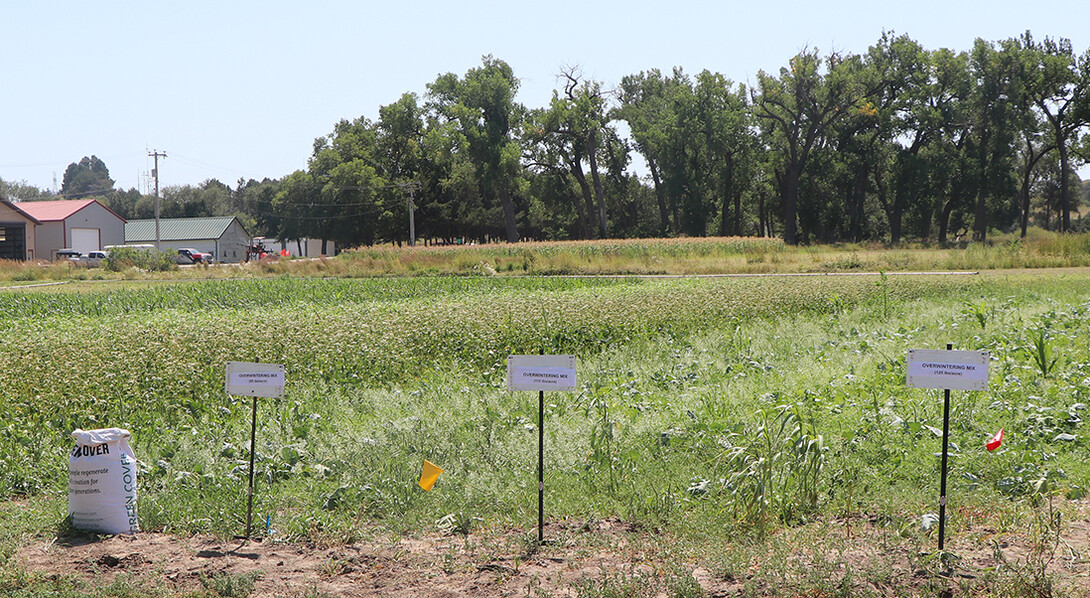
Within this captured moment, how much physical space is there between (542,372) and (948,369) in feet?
8.83

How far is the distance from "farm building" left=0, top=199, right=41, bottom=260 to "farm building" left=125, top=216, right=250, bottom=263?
20.0 m

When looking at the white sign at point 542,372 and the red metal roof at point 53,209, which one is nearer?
the white sign at point 542,372

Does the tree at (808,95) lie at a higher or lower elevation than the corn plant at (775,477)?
higher

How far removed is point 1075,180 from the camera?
298 ft

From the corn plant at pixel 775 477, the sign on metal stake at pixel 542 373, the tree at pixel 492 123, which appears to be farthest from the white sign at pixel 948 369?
the tree at pixel 492 123

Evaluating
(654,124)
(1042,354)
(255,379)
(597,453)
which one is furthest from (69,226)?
(1042,354)

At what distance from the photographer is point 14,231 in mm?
61906

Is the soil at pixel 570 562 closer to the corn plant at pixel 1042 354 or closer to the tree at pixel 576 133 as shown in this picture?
the corn plant at pixel 1042 354

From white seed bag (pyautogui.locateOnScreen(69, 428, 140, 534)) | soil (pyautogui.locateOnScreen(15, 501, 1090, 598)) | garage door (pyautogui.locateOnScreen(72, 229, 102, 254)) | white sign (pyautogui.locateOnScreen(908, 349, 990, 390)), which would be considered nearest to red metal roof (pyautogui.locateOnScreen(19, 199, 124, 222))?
garage door (pyautogui.locateOnScreen(72, 229, 102, 254))

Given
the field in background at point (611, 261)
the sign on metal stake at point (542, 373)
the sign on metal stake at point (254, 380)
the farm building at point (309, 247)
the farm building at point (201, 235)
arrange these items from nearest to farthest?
the sign on metal stake at point (542, 373) → the sign on metal stake at point (254, 380) → the field in background at point (611, 261) → the farm building at point (201, 235) → the farm building at point (309, 247)

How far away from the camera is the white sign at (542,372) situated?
5.90 meters

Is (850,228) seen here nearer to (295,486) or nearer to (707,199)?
(707,199)

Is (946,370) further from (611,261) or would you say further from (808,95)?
(808,95)

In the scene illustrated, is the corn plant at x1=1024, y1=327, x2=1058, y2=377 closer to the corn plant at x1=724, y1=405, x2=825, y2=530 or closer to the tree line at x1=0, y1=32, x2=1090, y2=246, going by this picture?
the corn plant at x1=724, y1=405, x2=825, y2=530
